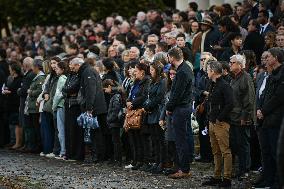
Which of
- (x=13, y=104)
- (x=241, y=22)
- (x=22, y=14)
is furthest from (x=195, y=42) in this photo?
(x=22, y=14)

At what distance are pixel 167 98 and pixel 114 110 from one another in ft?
6.79

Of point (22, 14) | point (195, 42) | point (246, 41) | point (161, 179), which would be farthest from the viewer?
point (22, 14)

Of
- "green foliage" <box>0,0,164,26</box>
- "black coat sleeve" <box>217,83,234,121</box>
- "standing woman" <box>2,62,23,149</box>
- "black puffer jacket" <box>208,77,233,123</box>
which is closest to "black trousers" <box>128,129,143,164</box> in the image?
"black puffer jacket" <box>208,77,233,123</box>

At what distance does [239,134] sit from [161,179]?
5.31ft

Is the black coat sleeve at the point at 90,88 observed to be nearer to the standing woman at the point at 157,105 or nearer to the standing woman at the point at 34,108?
the standing woman at the point at 157,105

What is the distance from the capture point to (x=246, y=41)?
62.3ft

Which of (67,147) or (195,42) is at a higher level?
(195,42)

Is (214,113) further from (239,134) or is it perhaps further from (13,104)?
(13,104)

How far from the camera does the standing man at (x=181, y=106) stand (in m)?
15.4

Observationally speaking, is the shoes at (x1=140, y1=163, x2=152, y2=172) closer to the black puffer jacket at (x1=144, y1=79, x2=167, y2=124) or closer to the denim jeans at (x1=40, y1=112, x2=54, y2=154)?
the black puffer jacket at (x1=144, y1=79, x2=167, y2=124)

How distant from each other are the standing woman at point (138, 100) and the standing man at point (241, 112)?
6.92 ft

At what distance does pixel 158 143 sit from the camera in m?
16.8

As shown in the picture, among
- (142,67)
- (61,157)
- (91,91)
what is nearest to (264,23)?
(142,67)

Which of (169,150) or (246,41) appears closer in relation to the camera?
(169,150)
